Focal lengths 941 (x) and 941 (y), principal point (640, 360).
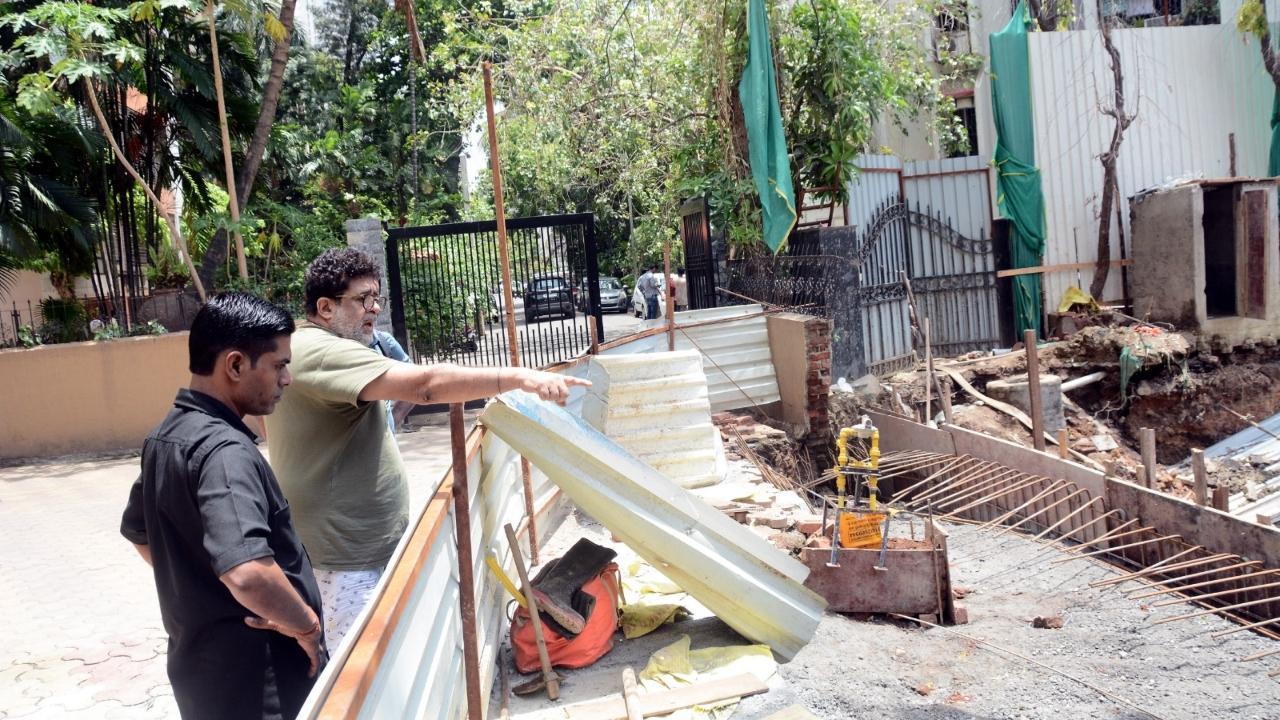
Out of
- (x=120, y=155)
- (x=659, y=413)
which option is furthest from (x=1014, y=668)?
(x=120, y=155)

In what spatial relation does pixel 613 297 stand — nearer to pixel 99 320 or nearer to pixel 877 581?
pixel 99 320

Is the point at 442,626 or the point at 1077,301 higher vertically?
the point at 1077,301

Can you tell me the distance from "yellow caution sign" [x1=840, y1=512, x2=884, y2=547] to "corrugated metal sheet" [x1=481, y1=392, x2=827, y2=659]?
2.73ft

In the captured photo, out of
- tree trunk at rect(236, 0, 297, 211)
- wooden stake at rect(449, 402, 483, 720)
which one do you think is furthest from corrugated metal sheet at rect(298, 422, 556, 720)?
tree trunk at rect(236, 0, 297, 211)

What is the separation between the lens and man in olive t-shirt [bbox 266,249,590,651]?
99.5 inches

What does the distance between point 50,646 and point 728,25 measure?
30.8 feet

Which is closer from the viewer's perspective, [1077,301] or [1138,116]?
[1077,301]

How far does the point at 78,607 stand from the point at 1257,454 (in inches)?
425

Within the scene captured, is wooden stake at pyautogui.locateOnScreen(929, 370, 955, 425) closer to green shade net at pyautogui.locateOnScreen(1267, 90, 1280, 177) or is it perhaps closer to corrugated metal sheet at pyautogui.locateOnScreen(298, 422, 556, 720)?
→ corrugated metal sheet at pyautogui.locateOnScreen(298, 422, 556, 720)

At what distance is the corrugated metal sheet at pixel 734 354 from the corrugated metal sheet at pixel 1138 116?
18.3 feet

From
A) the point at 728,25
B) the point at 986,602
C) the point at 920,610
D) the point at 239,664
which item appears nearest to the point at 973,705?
the point at 920,610

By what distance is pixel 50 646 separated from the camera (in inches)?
202

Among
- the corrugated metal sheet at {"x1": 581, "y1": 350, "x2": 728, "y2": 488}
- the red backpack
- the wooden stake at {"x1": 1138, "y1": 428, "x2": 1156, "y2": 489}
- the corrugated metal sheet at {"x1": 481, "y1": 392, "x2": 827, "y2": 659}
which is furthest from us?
the corrugated metal sheet at {"x1": 581, "y1": 350, "x2": 728, "y2": 488}

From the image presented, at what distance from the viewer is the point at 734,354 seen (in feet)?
32.0
